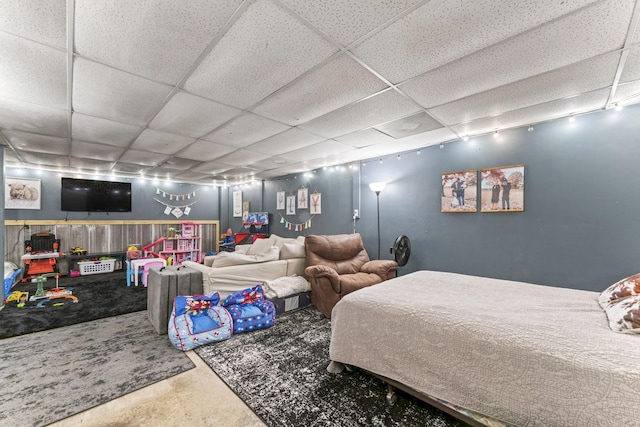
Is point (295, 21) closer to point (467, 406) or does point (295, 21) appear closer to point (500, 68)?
point (500, 68)

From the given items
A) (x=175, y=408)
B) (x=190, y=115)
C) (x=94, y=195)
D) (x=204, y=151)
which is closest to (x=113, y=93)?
(x=190, y=115)

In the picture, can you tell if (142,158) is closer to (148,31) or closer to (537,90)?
(148,31)

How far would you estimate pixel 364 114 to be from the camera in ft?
9.12

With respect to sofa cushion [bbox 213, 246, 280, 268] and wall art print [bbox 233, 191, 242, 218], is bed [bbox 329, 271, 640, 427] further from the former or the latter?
wall art print [bbox 233, 191, 242, 218]

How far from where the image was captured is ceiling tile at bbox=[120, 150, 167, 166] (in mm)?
4355

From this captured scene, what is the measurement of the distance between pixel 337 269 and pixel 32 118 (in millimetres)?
4034

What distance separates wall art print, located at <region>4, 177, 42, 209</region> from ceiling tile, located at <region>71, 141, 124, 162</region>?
2.41 meters

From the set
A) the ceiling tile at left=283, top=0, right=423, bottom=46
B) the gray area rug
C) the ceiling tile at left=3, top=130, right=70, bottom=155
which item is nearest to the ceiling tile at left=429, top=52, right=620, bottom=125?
the ceiling tile at left=283, top=0, right=423, bottom=46

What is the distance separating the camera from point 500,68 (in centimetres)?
191

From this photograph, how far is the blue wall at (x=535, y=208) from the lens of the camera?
2.55 m

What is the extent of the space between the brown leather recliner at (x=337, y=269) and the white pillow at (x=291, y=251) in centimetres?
19

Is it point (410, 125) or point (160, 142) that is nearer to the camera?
point (410, 125)

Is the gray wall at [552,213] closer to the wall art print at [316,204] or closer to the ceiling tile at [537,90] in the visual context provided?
the ceiling tile at [537,90]

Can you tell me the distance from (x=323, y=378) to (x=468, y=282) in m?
1.55
